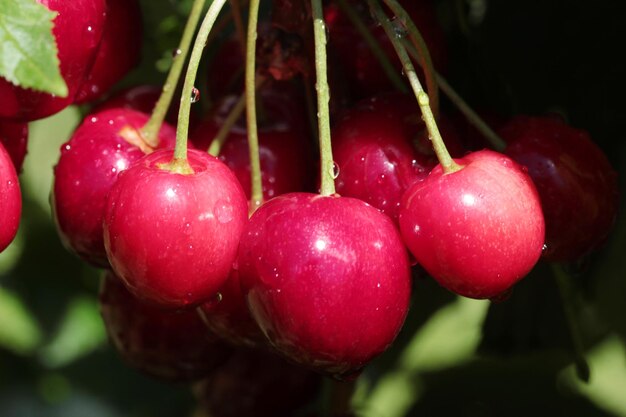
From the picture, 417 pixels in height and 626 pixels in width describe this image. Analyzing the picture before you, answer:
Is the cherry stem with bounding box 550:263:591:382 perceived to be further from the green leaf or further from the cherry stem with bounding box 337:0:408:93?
the green leaf

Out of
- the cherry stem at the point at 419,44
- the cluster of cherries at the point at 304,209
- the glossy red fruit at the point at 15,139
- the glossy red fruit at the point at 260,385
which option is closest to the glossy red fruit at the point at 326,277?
the cluster of cherries at the point at 304,209

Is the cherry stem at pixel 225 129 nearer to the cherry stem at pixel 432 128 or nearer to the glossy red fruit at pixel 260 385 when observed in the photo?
the cherry stem at pixel 432 128

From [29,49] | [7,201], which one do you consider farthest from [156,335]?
[29,49]

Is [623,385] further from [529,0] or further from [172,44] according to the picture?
[172,44]

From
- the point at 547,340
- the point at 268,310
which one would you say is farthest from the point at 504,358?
the point at 268,310

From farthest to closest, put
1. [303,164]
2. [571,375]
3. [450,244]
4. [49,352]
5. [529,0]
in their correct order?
1. [49,352]
2. [571,375]
3. [529,0]
4. [303,164]
5. [450,244]

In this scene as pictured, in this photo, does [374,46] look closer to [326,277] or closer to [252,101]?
[252,101]

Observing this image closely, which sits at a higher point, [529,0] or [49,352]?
[529,0]
